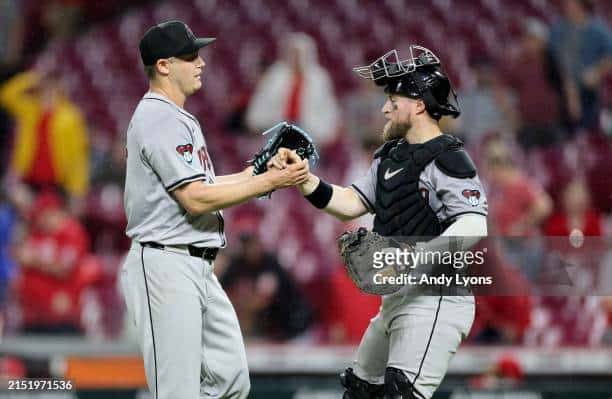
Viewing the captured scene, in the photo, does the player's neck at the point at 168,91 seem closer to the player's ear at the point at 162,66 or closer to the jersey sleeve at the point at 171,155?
the player's ear at the point at 162,66

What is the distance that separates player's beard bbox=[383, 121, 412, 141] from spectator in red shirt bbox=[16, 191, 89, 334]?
331cm

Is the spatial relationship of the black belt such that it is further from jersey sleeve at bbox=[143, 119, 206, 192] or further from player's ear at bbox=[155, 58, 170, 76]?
player's ear at bbox=[155, 58, 170, 76]

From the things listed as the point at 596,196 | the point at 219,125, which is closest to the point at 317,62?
the point at 219,125

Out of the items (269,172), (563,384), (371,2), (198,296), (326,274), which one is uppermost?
(371,2)

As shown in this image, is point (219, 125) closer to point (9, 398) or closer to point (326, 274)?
point (326, 274)

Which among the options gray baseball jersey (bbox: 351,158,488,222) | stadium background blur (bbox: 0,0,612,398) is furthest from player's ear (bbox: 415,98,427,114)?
stadium background blur (bbox: 0,0,612,398)

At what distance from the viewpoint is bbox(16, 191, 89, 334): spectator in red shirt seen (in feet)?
23.3

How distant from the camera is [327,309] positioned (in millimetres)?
6992

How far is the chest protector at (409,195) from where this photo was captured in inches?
166

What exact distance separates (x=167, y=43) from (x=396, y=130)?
934mm

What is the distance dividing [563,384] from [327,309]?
150 centimetres

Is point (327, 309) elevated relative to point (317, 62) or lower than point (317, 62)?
lower

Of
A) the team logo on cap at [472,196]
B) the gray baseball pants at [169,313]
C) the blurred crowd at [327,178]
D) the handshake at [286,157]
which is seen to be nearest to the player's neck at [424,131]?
the team logo on cap at [472,196]

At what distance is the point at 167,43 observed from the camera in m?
4.22
